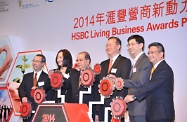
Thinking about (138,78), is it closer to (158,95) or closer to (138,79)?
(138,79)

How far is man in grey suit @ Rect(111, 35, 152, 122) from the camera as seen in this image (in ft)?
11.9

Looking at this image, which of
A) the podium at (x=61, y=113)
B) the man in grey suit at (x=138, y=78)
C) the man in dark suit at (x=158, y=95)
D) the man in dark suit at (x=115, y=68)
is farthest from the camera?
the man in dark suit at (x=115, y=68)

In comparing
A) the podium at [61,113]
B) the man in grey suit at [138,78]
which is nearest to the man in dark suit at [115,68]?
the man in grey suit at [138,78]

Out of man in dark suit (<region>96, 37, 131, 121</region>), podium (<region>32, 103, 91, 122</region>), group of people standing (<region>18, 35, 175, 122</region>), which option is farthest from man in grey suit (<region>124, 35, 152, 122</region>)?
podium (<region>32, 103, 91, 122</region>)

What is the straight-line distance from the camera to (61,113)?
10.4ft

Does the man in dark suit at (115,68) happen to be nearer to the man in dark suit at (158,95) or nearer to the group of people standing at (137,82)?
the group of people standing at (137,82)

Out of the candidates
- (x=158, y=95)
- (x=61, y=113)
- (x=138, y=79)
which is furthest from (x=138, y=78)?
(x=61, y=113)

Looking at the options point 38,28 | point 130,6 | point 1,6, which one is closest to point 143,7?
point 130,6

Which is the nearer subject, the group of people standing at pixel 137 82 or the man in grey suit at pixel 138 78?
the group of people standing at pixel 137 82

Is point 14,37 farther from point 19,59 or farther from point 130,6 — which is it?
point 130,6

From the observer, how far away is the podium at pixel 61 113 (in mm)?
3152

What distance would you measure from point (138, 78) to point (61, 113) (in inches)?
37.8

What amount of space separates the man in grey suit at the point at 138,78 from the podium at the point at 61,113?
58 cm

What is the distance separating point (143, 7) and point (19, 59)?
242 centimetres
